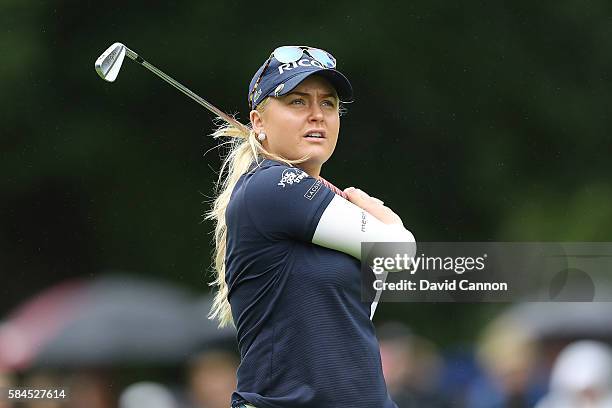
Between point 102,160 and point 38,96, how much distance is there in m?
0.51

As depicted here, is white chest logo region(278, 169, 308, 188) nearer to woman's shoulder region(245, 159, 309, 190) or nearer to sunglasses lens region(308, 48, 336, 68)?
woman's shoulder region(245, 159, 309, 190)

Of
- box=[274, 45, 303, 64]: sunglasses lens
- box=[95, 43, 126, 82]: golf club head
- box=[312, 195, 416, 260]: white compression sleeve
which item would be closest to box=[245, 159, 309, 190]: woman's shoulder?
box=[312, 195, 416, 260]: white compression sleeve

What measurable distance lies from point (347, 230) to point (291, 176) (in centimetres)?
18

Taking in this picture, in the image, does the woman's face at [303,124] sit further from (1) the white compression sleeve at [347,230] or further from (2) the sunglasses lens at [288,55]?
(1) the white compression sleeve at [347,230]

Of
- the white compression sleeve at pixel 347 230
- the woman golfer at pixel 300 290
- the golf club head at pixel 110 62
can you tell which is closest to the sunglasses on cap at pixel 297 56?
the woman golfer at pixel 300 290

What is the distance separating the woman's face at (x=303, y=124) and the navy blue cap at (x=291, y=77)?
0.07 ft

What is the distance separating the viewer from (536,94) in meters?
6.76

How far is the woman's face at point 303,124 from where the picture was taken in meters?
2.69

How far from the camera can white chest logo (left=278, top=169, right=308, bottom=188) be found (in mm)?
2492

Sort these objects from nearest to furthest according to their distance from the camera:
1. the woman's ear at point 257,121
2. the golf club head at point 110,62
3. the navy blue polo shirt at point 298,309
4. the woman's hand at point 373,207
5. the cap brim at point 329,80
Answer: the navy blue polo shirt at point 298,309 < the woman's hand at point 373,207 < the cap brim at point 329,80 < the woman's ear at point 257,121 < the golf club head at point 110,62

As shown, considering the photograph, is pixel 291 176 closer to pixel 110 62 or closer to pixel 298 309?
pixel 298 309

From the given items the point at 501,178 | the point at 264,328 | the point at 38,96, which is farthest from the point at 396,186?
the point at 264,328

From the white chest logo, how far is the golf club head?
42.0 inches

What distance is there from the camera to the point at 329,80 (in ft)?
8.96
